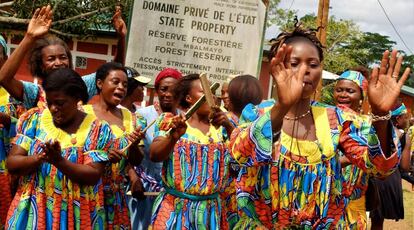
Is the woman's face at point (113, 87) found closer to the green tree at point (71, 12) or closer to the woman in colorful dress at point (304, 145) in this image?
the woman in colorful dress at point (304, 145)

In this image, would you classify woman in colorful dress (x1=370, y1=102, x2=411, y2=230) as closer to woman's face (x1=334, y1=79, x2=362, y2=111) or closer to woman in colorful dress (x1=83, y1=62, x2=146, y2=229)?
woman's face (x1=334, y1=79, x2=362, y2=111)

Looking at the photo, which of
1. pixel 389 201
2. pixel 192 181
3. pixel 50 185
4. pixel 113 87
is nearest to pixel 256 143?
pixel 50 185

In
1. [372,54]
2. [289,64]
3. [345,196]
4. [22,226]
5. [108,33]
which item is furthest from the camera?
[372,54]

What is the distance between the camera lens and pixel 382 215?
6.52 meters

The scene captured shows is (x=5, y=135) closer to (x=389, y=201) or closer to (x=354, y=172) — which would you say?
(x=354, y=172)

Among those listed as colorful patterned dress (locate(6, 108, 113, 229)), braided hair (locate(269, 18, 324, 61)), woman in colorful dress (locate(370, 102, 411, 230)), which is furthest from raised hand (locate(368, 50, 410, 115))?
woman in colorful dress (locate(370, 102, 411, 230))

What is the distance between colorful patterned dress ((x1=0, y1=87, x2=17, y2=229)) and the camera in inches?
177

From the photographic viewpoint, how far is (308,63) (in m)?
2.95

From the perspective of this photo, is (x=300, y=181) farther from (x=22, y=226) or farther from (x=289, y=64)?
(x=22, y=226)

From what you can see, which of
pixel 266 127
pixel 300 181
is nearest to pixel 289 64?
pixel 266 127

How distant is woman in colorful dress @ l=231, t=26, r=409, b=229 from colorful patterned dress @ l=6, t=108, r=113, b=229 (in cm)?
120

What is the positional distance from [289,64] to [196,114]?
175cm

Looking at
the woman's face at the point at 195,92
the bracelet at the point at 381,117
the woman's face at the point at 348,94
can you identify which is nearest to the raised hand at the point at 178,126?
the woman's face at the point at 195,92

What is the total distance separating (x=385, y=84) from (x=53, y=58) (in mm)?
2687
